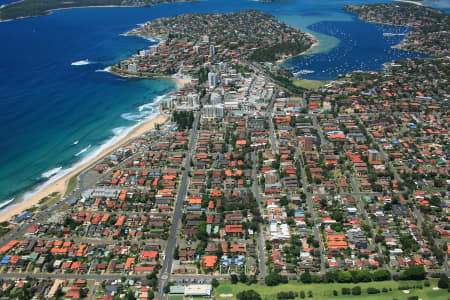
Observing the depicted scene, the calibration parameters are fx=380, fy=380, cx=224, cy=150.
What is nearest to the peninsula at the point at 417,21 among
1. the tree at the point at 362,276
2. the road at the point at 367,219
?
the road at the point at 367,219

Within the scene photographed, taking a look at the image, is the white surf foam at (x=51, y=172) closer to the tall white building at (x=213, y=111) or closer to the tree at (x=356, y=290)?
the tall white building at (x=213, y=111)

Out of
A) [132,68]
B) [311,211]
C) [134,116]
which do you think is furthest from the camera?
[132,68]

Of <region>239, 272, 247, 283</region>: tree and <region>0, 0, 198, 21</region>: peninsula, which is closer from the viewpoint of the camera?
<region>239, 272, 247, 283</region>: tree

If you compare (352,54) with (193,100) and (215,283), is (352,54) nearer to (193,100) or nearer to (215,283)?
(193,100)

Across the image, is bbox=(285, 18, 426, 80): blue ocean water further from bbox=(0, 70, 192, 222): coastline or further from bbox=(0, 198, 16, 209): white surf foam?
bbox=(0, 198, 16, 209): white surf foam

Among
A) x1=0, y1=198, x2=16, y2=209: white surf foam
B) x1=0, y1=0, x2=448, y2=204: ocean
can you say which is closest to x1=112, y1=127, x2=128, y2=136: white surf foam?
x1=0, y1=0, x2=448, y2=204: ocean

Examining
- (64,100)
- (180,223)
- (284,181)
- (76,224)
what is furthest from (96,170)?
(64,100)

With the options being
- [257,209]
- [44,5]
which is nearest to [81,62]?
[257,209]
